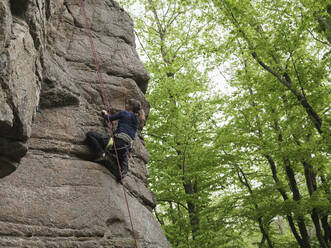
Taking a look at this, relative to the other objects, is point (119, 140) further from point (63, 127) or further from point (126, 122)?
point (63, 127)

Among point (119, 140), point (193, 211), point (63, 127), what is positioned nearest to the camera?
point (63, 127)

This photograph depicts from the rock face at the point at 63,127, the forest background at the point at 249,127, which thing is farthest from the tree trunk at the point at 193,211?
the rock face at the point at 63,127

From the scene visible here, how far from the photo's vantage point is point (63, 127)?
678 centimetres

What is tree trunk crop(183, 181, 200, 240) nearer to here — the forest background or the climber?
the forest background

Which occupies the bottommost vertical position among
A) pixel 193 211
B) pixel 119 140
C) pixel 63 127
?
pixel 193 211

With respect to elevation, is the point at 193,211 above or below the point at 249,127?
below

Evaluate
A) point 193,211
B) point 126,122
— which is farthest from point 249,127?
point 126,122

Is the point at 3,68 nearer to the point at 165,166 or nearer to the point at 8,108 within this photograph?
the point at 8,108

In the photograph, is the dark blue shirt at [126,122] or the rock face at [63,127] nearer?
the rock face at [63,127]

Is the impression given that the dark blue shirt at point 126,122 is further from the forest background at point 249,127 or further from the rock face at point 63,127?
the forest background at point 249,127

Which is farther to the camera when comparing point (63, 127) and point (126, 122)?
point (126, 122)

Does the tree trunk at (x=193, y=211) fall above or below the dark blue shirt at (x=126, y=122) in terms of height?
below

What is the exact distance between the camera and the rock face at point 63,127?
4102 mm

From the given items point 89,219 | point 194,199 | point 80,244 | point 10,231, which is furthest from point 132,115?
point 194,199
